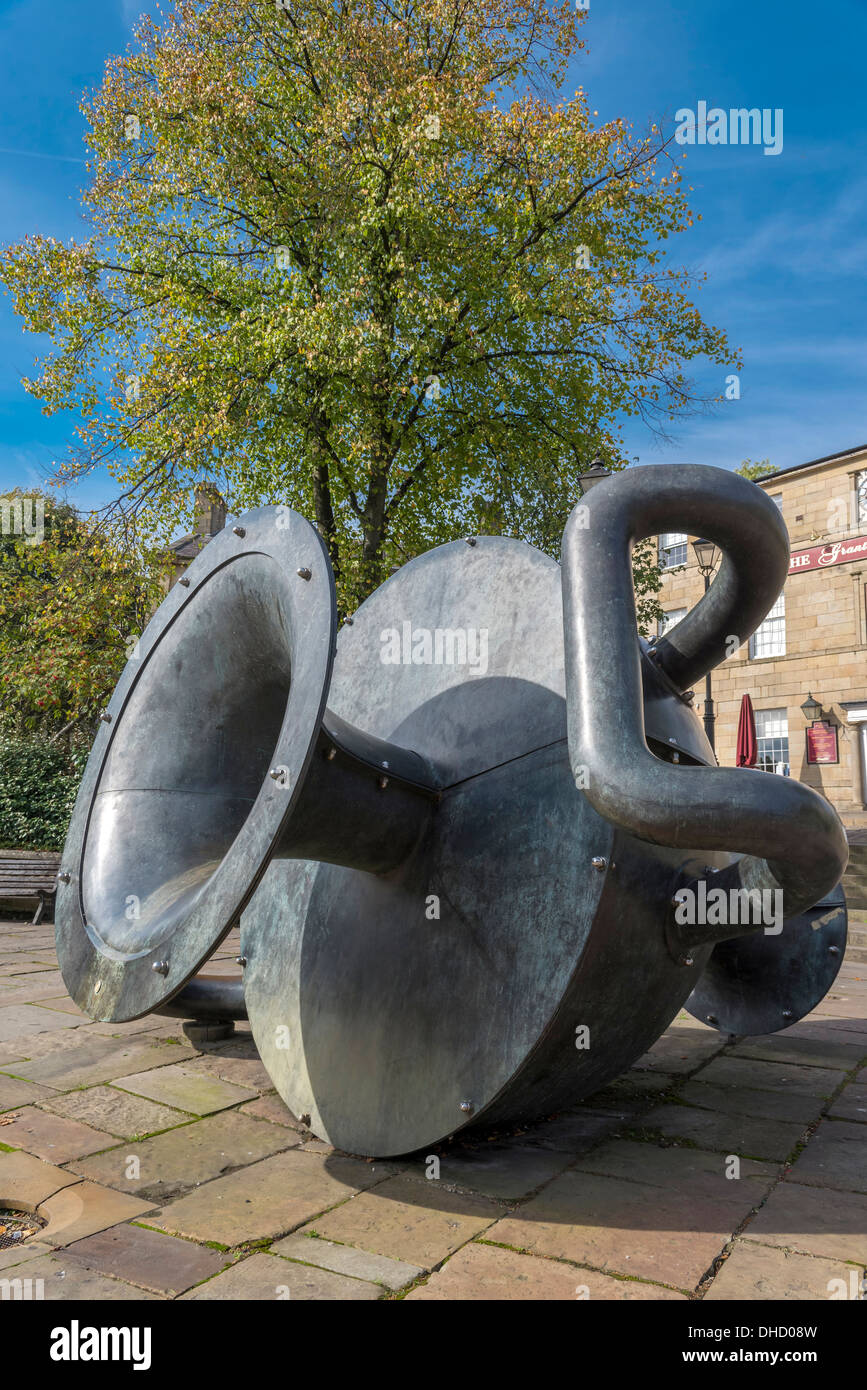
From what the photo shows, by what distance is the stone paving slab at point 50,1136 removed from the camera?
366 centimetres

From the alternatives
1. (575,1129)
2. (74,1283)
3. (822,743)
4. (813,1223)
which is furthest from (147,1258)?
(822,743)

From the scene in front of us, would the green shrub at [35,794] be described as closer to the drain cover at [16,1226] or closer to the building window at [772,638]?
the drain cover at [16,1226]

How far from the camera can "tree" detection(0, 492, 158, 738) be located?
1398 centimetres

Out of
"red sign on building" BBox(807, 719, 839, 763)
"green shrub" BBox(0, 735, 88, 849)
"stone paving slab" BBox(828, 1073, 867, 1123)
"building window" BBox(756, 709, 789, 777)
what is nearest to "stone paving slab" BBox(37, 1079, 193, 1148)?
"stone paving slab" BBox(828, 1073, 867, 1123)

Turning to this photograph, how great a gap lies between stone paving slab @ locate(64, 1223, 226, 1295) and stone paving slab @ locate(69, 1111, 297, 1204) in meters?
0.32

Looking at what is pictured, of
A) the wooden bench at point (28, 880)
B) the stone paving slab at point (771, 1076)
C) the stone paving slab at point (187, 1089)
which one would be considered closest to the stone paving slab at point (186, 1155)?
the stone paving slab at point (187, 1089)

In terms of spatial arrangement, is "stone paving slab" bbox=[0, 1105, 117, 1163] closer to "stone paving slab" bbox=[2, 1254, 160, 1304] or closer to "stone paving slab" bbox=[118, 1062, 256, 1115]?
"stone paving slab" bbox=[118, 1062, 256, 1115]

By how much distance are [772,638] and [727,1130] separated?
946 inches

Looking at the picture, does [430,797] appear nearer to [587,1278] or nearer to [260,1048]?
[260,1048]

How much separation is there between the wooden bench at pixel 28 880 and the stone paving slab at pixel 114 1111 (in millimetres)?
6351

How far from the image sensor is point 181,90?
1509 cm

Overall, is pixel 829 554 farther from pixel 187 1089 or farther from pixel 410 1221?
pixel 410 1221

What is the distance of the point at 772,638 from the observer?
1043 inches
